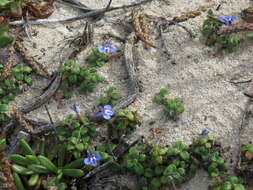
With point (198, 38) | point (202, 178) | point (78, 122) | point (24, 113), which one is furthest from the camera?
point (198, 38)

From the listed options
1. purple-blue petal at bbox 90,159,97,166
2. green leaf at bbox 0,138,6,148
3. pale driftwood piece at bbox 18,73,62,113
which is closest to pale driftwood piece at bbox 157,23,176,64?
pale driftwood piece at bbox 18,73,62,113

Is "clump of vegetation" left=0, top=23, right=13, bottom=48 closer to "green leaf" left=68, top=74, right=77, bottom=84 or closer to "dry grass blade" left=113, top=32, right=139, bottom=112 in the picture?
"green leaf" left=68, top=74, right=77, bottom=84

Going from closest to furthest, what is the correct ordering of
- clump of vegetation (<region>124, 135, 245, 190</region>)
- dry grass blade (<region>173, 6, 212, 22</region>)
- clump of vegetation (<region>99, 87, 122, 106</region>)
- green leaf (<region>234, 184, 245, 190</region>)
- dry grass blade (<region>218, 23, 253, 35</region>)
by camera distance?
1. green leaf (<region>234, 184, 245, 190</region>)
2. clump of vegetation (<region>124, 135, 245, 190</region>)
3. clump of vegetation (<region>99, 87, 122, 106</region>)
4. dry grass blade (<region>218, 23, 253, 35</region>)
5. dry grass blade (<region>173, 6, 212, 22</region>)

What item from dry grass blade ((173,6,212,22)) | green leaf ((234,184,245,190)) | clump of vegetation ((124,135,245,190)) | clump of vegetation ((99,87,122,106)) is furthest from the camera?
dry grass blade ((173,6,212,22))

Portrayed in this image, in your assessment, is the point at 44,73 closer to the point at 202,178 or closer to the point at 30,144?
the point at 30,144

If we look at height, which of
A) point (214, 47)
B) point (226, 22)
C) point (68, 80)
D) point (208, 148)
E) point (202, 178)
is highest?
point (226, 22)

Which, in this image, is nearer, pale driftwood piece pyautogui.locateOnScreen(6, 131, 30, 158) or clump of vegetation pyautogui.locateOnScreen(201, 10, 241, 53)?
pale driftwood piece pyautogui.locateOnScreen(6, 131, 30, 158)

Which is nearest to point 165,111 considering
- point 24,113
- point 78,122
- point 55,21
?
point 78,122
